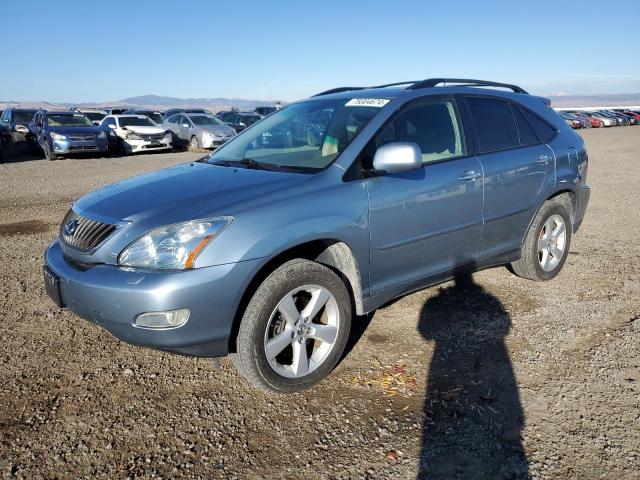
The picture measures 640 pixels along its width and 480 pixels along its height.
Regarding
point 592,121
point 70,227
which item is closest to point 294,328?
point 70,227

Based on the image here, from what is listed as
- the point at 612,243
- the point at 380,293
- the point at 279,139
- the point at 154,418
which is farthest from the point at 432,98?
the point at 612,243

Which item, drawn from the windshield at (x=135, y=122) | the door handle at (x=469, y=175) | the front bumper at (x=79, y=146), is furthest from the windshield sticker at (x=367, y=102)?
the windshield at (x=135, y=122)

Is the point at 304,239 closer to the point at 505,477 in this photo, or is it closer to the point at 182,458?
the point at 182,458

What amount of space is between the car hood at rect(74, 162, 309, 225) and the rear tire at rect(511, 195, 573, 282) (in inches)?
95.2

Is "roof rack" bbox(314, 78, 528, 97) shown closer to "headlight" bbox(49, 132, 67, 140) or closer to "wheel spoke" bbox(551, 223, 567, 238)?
"wheel spoke" bbox(551, 223, 567, 238)

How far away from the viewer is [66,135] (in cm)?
1598

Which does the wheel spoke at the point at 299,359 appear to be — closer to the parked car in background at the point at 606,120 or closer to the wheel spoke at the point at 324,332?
the wheel spoke at the point at 324,332

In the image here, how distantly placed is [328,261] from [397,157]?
777mm

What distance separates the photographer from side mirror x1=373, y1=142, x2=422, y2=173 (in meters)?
3.08

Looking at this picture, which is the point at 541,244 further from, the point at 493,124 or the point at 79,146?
the point at 79,146

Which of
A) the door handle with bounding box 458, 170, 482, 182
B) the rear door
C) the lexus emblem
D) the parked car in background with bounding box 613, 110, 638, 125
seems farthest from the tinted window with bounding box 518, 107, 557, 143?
the parked car in background with bounding box 613, 110, 638, 125

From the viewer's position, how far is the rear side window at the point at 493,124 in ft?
13.1

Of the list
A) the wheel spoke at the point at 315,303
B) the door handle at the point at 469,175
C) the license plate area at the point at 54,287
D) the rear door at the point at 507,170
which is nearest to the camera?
the license plate area at the point at 54,287

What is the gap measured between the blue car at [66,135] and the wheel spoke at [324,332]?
1548cm
